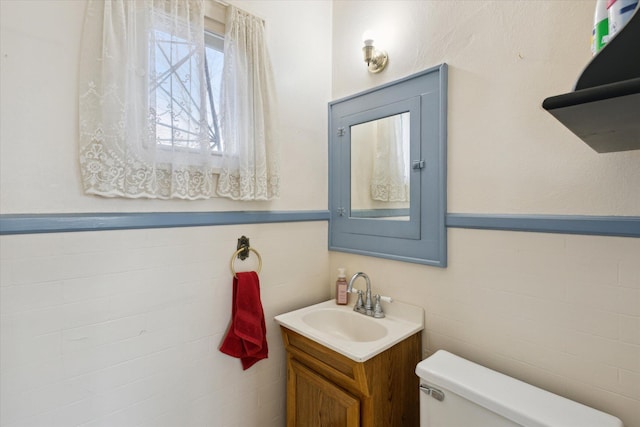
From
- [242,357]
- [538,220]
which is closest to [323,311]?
[242,357]

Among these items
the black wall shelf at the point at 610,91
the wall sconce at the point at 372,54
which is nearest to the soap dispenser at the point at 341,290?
the wall sconce at the point at 372,54

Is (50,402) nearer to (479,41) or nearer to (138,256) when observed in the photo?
(138,256)

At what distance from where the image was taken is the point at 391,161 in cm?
153

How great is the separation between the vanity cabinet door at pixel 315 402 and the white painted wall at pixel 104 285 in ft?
0.49

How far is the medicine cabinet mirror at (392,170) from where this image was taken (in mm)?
1336

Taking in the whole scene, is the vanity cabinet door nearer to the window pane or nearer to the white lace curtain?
the white lace curtain

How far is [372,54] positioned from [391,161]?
0.55m

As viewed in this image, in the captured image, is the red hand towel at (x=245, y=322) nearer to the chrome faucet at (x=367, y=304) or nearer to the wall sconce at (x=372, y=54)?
the chrome faucet at (x=367, y=304)

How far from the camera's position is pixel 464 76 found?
1259mm

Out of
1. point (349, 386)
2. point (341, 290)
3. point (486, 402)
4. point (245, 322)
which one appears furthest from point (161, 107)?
point (486, 402)

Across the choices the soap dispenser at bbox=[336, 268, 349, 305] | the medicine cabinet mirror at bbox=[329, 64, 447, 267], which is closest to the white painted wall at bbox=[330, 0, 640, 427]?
the medicine cabinet mirror at bbox=[329, 64, 447, 267]

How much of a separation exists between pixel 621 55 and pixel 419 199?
87 centimetres

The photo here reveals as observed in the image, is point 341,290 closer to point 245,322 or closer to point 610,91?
point 245,322

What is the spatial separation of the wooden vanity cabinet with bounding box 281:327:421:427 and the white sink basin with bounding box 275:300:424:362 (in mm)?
43
